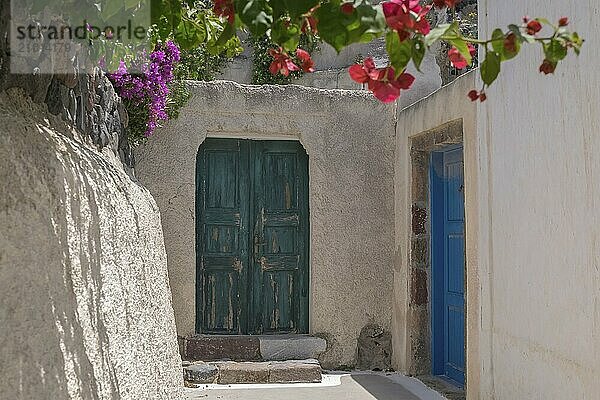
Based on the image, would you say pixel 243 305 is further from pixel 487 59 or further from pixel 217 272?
pixel 487 59

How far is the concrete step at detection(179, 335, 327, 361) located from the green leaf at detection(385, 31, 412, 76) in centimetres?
542

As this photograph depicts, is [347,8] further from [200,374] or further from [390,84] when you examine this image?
[200,374]

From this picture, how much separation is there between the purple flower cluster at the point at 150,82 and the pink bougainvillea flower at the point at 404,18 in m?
3.77

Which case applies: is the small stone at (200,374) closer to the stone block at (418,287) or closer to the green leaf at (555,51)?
the stone block at (418,287)

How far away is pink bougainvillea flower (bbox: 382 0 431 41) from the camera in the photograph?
1.42 meters

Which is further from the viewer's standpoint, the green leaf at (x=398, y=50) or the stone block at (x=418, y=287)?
the stone block at (x=418, y=287)

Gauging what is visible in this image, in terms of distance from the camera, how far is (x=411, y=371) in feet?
22.0

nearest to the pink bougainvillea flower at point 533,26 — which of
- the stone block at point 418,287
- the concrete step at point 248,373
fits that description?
the concrete step at point 248,373

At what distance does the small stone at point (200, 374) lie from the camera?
20.0 ft

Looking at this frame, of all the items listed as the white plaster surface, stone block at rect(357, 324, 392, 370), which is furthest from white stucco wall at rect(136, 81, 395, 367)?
the white plaster surface

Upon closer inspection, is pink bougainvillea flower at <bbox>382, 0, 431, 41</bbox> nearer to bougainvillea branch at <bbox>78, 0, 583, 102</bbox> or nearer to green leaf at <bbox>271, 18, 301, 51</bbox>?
bougainvillea branch at <bbox>78, 0, 583, 102</bbox>

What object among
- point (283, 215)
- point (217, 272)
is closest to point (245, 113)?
point (283, 215)

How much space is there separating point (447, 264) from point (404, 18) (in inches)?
213

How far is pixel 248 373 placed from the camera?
6215 mm
